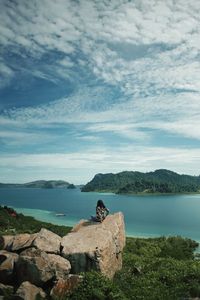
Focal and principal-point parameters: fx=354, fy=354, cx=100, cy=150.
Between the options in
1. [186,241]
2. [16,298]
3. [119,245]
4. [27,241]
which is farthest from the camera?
[186,241]

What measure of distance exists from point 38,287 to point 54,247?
125 inches

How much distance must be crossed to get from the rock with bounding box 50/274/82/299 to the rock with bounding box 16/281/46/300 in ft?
2.06

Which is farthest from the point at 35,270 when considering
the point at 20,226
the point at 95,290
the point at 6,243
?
the point at 20,226

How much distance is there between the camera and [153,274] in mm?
23516

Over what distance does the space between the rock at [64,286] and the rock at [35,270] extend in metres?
0.82

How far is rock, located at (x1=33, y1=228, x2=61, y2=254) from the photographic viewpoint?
838 inches

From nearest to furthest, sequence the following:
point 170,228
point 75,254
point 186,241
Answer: point 75,254, point 186,241, point 170,228

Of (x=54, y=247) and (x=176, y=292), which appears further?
(x=54, y=247)

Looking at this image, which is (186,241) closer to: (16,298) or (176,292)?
(176,292)

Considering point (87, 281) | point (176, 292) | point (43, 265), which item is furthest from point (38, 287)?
point (176, 292)

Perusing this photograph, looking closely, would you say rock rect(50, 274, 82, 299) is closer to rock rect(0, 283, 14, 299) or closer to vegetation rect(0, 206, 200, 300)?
vegetation rect(0, 206, 200, 300)

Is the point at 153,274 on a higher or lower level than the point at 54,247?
lower

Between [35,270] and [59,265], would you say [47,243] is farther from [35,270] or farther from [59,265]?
[35,270]

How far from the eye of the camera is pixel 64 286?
18.7 m
